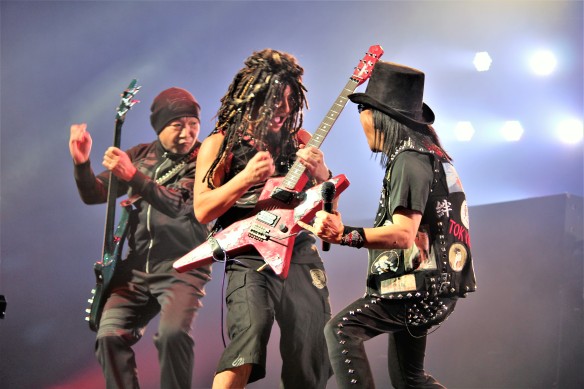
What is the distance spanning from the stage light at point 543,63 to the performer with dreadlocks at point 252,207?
3202 millimetres

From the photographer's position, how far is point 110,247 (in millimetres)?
5312

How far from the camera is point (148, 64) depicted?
6.20m

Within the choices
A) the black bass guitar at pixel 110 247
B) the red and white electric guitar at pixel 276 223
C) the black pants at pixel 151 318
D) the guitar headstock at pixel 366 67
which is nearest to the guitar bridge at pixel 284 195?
the red and white electric guitar at pixel 276 223

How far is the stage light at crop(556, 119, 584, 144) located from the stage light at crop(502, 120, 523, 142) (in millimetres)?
381

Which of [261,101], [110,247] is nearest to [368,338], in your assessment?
[261,101]

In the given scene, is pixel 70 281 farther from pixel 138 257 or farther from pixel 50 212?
pixel 138 257

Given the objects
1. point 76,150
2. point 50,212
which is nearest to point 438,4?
point 76,150

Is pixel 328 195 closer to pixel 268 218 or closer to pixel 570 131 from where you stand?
pixel 268 218

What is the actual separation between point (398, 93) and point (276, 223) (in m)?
0.97

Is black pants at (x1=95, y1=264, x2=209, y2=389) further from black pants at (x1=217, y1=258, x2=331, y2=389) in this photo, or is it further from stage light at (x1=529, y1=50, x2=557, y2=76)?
stage light at (x1=529, y1=50, x2=557, y2=76)

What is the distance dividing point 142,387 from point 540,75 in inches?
177

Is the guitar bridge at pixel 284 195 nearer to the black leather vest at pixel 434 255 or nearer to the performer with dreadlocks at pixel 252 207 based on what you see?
the performer with dreadlocks at pixel 252 207

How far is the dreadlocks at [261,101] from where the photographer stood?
424 cm

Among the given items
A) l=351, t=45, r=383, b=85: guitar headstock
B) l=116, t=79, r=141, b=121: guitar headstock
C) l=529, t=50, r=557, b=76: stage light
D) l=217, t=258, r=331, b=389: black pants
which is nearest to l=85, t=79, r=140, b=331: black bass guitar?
l=116, t=79, r=141, b=121: guitar headstock
